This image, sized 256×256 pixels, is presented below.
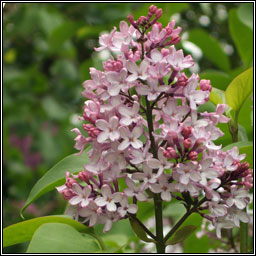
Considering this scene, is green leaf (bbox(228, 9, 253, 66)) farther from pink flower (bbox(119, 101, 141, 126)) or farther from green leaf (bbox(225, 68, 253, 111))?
pink flower (bbox(119, 101, 141, 126))

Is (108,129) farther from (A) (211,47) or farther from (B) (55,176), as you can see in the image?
(A) (211,47)

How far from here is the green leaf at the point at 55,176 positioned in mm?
699

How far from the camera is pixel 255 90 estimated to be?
77cm

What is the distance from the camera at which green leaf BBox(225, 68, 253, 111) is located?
2.53 feet

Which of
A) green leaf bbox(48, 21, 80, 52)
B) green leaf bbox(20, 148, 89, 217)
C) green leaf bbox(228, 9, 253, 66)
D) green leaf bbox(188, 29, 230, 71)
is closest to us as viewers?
green leaf bbox(20, 148, 89, 217)

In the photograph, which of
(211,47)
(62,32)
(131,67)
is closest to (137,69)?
(131,67)

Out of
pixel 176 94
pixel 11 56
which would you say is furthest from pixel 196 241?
pixel 11 56

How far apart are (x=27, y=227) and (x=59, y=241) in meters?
0.08

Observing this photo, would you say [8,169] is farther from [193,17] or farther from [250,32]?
[250,32]

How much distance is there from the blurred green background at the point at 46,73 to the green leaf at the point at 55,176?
5.13 feet

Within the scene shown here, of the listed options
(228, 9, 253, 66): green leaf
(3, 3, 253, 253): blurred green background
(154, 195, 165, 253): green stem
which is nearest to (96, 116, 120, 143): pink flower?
(154, 195, 165, 253): green stem

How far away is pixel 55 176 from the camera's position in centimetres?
72

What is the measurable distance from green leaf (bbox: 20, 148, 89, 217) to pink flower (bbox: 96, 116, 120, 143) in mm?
119

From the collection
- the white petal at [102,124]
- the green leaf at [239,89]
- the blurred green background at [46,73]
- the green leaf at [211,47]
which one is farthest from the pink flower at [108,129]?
the blurred green background at [46,73]
